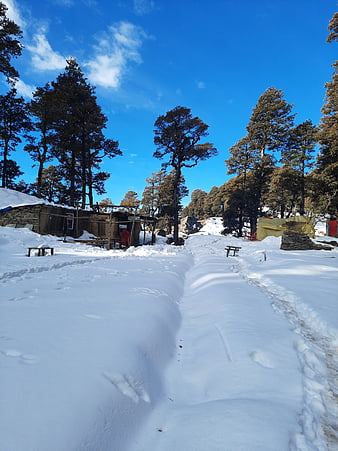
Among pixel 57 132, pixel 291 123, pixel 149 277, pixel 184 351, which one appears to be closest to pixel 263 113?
pixel 291 123

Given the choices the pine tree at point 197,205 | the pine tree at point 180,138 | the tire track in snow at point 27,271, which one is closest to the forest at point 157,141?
the pine tree at point 180,138

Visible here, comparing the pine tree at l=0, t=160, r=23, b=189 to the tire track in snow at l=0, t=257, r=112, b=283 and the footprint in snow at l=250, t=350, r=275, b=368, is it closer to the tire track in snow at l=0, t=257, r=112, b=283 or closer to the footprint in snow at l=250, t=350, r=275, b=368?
the tire track in snow at l=0, t=257, r=112, b=283

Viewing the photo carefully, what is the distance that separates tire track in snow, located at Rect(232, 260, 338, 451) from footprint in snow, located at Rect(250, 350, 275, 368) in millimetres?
291

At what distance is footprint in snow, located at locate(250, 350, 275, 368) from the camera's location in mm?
1987

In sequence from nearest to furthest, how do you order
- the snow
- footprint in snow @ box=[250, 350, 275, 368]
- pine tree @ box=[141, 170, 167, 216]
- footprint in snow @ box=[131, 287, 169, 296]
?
the snow → footprint in snow @ box=[250, 350, 275, 368] → footprint in snow @ box=[131, 287, 169, 296] → pine tree @ box=[141, 170, 167, 216]

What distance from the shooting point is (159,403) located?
1.60 m

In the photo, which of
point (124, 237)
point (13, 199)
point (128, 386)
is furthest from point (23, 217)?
point (128, 386)

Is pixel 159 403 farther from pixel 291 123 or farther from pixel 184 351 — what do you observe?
pixel 291 123

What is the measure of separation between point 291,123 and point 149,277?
23.1m

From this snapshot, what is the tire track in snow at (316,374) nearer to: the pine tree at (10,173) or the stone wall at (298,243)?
the stone wall at (298,243)

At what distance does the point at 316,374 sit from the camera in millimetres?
1925

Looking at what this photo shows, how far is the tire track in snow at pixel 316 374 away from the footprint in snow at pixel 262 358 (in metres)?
0.29

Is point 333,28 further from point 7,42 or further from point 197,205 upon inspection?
point 197,205

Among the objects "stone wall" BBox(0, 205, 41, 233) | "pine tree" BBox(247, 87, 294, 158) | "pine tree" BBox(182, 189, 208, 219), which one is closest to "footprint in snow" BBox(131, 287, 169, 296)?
"stone wall" BBox(0, 205, 41, 233)
